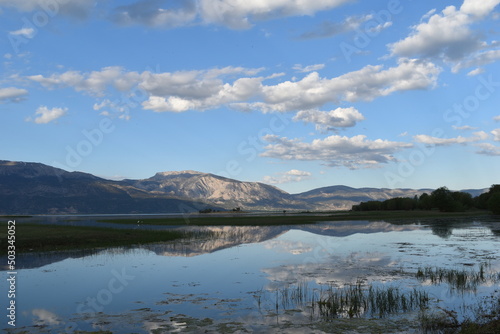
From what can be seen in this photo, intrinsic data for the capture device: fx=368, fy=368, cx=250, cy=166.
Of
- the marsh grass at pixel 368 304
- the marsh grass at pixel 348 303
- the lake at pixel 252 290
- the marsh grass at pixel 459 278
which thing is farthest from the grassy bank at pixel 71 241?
the marsh grass at pixel 459 278

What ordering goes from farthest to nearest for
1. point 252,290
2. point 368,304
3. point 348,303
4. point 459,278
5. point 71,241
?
1. point 71,241
2. point 459,278
3. point 252,290
4. point 348,303
5. point 368,304

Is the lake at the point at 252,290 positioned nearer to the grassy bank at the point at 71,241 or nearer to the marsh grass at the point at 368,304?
the marsh grass at the point at 368,304

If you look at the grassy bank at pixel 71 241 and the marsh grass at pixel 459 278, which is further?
the grassy bank at pixel 71 241

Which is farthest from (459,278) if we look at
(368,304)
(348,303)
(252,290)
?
(252,290)

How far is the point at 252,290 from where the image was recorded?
27.0m

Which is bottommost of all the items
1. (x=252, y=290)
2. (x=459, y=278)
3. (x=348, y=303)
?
(x=252, y=290)

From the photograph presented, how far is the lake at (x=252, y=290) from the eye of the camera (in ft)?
63.1

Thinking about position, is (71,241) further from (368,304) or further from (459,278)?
(459,278)

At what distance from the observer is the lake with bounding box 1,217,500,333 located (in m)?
19.2

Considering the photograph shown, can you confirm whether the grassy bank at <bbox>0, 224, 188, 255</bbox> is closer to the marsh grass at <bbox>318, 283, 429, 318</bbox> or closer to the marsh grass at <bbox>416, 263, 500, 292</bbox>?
the marsh grass at <bbox>318, 283, 429, 318</bbox>

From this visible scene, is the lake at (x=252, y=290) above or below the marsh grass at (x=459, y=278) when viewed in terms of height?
below

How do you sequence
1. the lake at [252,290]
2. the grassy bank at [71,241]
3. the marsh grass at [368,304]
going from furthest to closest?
the grassy bank at [71,241] < the marsh grass at [368,304] < the lake at [252,290]

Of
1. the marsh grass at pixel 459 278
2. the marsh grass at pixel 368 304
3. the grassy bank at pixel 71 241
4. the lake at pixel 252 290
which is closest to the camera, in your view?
the lake at pixel 252 290

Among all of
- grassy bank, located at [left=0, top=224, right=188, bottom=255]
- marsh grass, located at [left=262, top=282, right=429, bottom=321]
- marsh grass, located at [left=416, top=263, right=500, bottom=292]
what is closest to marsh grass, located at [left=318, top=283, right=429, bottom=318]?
marsh grass, located at [left=262, top=282, right=429, bottom=321]
